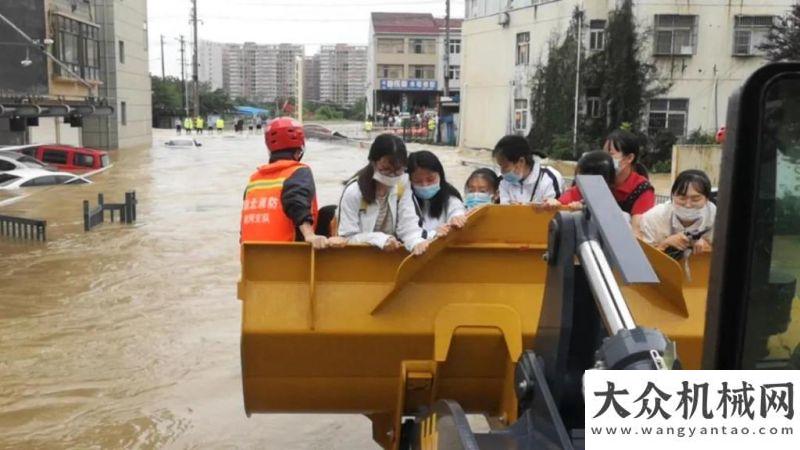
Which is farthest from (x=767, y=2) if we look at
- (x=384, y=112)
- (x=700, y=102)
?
(x=384, y=112)

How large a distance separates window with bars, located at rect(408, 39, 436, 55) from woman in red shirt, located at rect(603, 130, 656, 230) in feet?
230

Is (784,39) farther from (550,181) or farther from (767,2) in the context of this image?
(550,181)

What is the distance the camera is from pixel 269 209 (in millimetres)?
4352

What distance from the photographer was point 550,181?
5109mm

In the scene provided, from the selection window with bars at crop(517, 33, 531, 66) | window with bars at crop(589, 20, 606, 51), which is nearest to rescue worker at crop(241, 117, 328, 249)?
window with bars at crop(589, 20, 606, 51)

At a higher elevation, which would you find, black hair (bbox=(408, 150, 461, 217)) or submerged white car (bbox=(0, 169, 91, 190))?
black hair (bbox=(408, 150, 461, 217))

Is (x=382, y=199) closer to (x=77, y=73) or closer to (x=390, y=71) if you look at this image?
(x=77, y=73)

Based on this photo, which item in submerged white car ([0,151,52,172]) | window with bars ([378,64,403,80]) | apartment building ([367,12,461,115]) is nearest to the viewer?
submerged white car ([0,151,52,172])

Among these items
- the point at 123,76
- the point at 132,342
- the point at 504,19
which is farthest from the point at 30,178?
the point at 504,19

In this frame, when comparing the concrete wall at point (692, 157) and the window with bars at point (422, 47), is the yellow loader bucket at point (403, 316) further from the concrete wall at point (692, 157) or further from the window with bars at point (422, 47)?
the window with bars at point (422, 47)

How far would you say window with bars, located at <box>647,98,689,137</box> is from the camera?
28.6 metres

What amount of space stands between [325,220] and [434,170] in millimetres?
807

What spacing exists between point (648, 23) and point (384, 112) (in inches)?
1815

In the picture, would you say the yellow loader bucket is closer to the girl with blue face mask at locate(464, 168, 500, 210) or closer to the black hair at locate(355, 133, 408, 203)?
the black hair at locate(355, 133, 408, 203)
